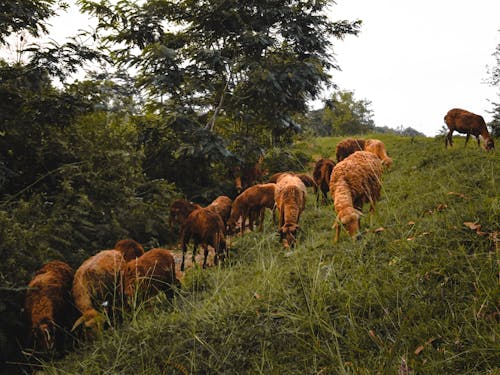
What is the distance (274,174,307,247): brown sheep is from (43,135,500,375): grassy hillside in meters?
1.57

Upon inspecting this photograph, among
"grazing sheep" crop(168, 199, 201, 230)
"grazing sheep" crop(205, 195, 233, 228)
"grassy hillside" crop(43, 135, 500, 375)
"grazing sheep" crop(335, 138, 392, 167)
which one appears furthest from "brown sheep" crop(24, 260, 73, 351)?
"grazing sheep" crop(335, 138, 392, 167)

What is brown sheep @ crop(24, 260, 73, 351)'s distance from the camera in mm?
3719

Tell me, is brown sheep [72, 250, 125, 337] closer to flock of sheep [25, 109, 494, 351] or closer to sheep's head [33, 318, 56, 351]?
flock of sheep [25, 109, 494, 351]

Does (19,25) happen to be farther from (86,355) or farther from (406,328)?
(406,328)

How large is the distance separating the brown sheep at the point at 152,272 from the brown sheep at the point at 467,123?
9985 mm

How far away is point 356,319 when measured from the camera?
248 centimetres

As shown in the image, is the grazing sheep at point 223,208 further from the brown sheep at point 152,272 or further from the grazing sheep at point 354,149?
the grazing sheep at point 354,149

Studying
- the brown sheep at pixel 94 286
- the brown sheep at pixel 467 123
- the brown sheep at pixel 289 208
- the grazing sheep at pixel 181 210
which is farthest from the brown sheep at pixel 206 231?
the brown sheep at pixel 467 123

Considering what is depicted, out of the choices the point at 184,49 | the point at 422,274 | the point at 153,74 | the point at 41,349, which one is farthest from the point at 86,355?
the point at 184,49

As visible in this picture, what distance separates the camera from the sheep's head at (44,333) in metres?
3.64

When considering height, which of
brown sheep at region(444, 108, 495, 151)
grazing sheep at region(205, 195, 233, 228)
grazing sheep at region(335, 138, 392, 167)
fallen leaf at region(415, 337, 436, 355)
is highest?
brown sheep at region(444, 108, 495, 151)

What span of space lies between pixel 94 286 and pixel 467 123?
1116 cm

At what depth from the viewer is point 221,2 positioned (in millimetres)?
11328

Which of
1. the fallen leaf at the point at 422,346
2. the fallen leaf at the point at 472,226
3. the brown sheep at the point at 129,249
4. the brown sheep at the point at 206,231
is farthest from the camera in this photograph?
the brown sheep at the point at 206,231
